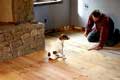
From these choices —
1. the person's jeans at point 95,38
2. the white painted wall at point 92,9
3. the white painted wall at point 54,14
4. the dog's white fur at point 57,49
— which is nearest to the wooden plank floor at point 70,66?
the dog's white fur at point 57,49

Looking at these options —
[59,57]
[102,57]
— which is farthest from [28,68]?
[102,57]

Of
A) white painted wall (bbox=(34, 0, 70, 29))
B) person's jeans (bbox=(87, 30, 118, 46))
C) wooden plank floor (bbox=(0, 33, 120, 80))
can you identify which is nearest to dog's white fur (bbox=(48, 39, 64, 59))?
wooden plank floor (bbox=(0, 33, 120, 80))

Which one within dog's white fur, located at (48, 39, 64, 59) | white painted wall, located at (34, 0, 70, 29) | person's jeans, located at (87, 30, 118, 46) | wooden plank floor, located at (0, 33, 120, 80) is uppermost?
white painted wall, located at (34, 0, 70, 29)

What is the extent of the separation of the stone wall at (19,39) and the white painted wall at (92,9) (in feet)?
5.14

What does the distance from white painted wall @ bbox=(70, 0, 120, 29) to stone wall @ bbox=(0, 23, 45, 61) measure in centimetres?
157

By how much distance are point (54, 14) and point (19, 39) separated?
5.65ft

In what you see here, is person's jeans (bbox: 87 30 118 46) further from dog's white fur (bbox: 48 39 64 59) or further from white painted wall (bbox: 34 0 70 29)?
white painted wall (bbox: 34 0 70 29)

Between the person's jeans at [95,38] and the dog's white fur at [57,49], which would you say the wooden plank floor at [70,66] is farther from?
the person's jeans at [95,38]

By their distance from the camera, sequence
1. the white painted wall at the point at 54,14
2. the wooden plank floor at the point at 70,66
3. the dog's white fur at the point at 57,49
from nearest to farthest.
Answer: the wooden plank floor at the point at 70,66 → the dog's white fur at the point at 57,49 → the white painted wall at the point at 54,14

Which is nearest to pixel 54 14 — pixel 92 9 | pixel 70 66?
pixel 92 9

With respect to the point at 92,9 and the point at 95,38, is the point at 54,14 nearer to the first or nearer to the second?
the point at 92,9

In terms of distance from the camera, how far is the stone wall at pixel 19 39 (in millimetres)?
3566

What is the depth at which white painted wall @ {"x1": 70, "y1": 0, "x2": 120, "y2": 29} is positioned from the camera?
4766 millimetres

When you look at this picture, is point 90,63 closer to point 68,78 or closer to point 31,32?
point 68,78
